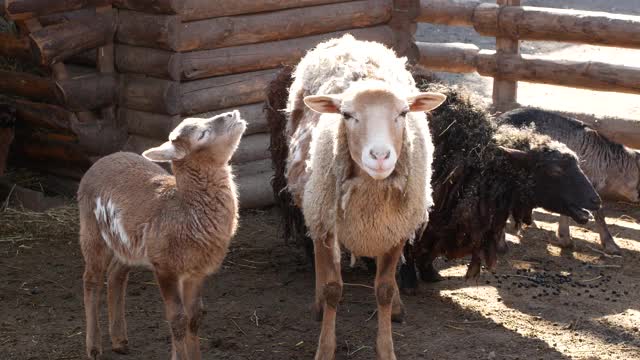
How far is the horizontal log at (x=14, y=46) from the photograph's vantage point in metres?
9.08

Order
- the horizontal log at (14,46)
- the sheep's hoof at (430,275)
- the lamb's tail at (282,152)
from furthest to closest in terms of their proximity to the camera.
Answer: the horizontal log at (14,46)
the lamb's tail at (282,152)
the sheep's hoof at (430,275)

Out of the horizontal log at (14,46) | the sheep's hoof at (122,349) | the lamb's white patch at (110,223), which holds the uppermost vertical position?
the horizontal log at (14,46)

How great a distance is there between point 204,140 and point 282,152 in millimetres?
2162

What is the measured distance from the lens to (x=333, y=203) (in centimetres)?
591

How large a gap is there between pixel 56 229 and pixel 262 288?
2270 millimetres

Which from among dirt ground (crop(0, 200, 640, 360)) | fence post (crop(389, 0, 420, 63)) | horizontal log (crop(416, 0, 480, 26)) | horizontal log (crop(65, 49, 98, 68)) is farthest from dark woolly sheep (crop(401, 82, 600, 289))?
horizontal log (crop(416, 0, 480, 26))

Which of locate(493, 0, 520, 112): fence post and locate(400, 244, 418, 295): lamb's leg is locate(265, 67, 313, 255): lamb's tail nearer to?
locate(400, 244, 418, 295): lamb's leg

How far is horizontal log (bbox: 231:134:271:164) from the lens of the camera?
9.25m

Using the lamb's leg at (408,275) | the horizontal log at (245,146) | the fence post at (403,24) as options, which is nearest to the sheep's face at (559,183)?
the lamb's leg at (408,275)

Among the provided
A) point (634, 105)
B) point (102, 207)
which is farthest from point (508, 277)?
point (634, 105)

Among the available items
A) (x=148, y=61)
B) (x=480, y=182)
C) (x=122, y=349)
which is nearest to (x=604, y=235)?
(x=480, y=182)

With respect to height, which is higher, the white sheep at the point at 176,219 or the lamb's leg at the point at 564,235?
the white sheep at the point at 176,219

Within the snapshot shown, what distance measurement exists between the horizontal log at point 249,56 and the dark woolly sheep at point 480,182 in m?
2.23

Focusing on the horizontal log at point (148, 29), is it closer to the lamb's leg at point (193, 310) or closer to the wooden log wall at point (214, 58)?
the wooden log wall at point (214, 58)
